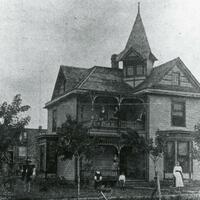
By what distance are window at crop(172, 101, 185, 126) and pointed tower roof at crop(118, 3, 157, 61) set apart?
4578mm

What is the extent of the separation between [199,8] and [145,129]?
16.1 meters

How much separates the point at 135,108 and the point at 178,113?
3208mm

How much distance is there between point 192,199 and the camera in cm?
1772

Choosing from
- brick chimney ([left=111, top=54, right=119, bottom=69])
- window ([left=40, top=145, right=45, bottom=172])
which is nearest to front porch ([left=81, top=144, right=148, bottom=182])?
window ([left=40, top=145, right=45, bottom=172])

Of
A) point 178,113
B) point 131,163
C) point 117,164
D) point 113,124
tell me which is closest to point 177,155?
point 178,113

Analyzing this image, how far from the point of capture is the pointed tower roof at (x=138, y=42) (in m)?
34.9

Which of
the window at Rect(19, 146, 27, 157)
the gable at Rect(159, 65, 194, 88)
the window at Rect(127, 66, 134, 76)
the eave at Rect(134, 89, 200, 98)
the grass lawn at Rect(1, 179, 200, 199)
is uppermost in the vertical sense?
the window at Rect(127, 66, 134, 76)

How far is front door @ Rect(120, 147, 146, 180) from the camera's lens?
106 ft

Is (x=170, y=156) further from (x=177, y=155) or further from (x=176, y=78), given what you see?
(x=176, y=78)

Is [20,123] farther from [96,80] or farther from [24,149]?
[24,149]

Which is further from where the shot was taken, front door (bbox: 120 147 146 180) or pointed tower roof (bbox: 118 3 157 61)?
pointed tower roof (bbox: 118 3 157 61)

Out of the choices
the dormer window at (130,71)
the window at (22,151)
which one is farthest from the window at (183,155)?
the window at (22,151)

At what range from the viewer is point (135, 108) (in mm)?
33562

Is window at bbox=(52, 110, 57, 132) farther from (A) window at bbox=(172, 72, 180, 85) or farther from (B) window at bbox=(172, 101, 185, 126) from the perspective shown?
(A) window at bbox=(172, 72, 180, 85)
